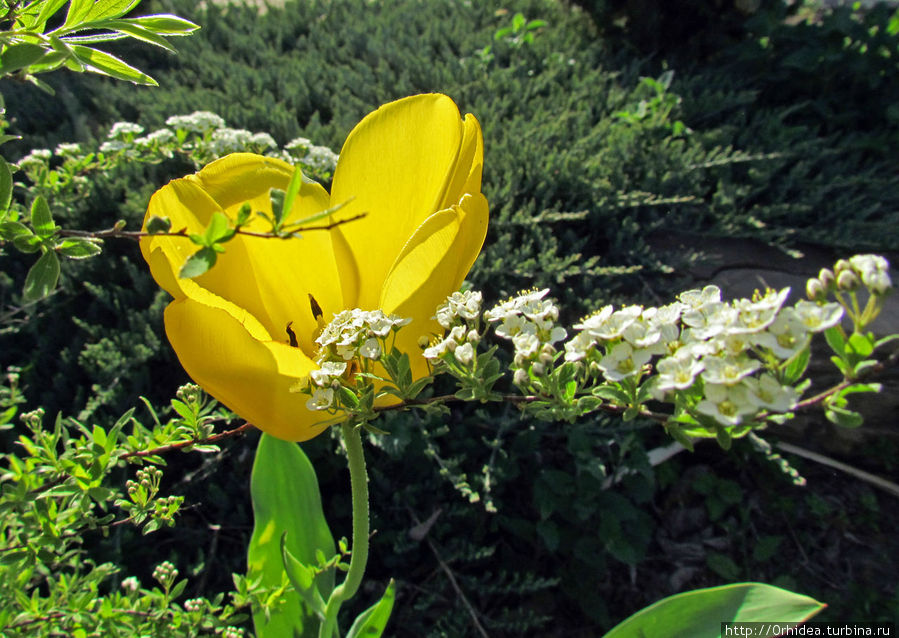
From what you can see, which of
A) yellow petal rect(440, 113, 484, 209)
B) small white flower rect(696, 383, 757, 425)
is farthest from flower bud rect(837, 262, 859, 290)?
yellow petal rect(440, 113, 484, 209)

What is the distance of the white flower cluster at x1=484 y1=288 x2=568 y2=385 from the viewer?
0.65 metres

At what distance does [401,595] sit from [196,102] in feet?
5.82

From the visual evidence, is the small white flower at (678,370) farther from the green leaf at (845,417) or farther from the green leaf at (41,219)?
the green leaf at (41,219)

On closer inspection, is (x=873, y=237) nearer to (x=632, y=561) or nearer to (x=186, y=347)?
(x=632, y=561)

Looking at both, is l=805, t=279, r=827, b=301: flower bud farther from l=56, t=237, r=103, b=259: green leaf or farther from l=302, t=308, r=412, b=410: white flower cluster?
l=56, t=237, r=103, b=259: green leaf

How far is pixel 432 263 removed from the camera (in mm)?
649

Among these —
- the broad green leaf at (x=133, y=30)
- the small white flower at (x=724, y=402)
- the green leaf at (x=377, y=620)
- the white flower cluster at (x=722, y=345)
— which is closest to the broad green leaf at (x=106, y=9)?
the broad green leaf at (x=133, y=30)

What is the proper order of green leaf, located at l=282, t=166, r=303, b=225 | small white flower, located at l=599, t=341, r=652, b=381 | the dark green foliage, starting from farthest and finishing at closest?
the dark green foliage → small white flower, located at l=599, t=341, r=652, b=381 → green leaf, located at l=282, t=166, r=303, b=225

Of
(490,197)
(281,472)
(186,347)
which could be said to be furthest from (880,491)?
(186,347)

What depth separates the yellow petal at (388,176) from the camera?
2.54 ft

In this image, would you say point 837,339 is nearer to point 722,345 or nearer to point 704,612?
point 722,345

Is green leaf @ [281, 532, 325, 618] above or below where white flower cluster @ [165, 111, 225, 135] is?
below

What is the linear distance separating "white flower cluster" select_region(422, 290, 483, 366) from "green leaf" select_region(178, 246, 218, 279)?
23 centimetres

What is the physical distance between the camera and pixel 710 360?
1.83 feet
